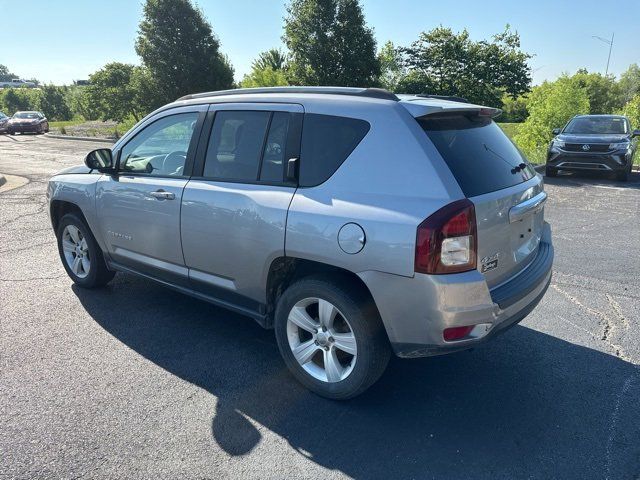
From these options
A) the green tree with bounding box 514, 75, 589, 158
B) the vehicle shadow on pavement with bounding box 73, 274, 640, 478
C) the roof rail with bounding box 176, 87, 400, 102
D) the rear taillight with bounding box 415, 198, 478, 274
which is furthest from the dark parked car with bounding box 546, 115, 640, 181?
the rear taillight with bounding box 415, 198, 478, 274

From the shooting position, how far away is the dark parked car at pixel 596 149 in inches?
446

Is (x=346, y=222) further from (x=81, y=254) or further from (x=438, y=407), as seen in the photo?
(x=81, y=254)

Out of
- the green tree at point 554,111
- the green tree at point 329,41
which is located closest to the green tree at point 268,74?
the green tree at point 329,41

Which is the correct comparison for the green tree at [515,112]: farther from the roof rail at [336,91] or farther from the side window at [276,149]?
the side window at [276,149]

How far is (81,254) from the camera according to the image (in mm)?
4836

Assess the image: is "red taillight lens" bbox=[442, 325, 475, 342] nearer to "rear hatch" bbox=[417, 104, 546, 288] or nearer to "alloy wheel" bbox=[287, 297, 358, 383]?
"rear hatch" bbox=[417, 104, 546, 288]

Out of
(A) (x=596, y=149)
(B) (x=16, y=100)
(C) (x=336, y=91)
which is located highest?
(B) (x=16, y=100)

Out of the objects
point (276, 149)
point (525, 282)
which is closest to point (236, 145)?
point (276, 149)

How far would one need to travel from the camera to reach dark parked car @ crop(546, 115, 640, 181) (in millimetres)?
11328

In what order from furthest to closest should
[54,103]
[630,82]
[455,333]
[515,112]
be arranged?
[630,82] → [515,112] → [54,103] → [455,333]

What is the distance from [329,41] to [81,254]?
767 inches

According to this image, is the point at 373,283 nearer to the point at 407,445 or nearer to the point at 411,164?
the point at 411,164

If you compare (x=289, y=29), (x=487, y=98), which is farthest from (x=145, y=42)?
(x=487, y=98)

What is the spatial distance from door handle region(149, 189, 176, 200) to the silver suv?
0.01 m
